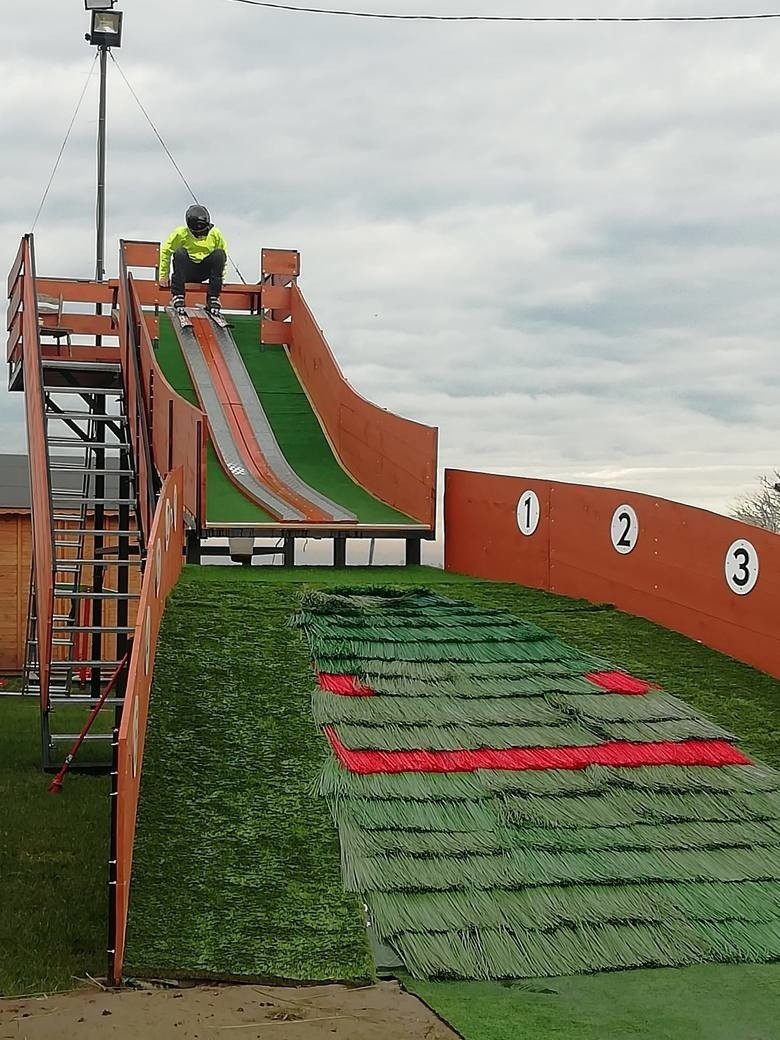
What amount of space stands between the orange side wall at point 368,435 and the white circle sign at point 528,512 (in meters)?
0.86

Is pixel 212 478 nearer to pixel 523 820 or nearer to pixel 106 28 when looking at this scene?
pixel 523 820

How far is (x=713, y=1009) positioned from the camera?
166 inches

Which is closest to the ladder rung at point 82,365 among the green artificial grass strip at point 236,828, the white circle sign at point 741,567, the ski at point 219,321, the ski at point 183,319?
the ski at point 183,319

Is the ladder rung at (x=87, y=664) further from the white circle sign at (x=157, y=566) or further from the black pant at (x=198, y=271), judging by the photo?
the black pant at (x=198, y=271)

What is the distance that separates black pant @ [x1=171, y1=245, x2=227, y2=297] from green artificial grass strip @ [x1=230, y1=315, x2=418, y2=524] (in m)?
0.46

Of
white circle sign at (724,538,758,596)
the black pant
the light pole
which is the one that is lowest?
white circle sign at (724,538,758,596)

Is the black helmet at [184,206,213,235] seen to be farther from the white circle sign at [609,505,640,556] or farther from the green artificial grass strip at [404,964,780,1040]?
the green artificial grass strip at [404,964,780,1040]

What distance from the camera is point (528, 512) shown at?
9875 millimetres

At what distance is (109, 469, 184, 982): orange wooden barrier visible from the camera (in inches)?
176

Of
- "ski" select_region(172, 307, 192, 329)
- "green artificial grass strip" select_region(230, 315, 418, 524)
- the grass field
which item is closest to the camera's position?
the grass field

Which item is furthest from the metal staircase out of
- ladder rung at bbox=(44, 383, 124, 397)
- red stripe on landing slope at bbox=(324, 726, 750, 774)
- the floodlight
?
the floodlight

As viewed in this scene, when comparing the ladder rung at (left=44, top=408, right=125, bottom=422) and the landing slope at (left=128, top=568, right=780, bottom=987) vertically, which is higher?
the ladder rung at (left=44, top=408, right=125, bottom=422)

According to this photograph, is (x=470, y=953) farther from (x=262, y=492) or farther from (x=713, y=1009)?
(x=262, y=492)

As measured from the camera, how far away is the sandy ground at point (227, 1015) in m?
3.97
